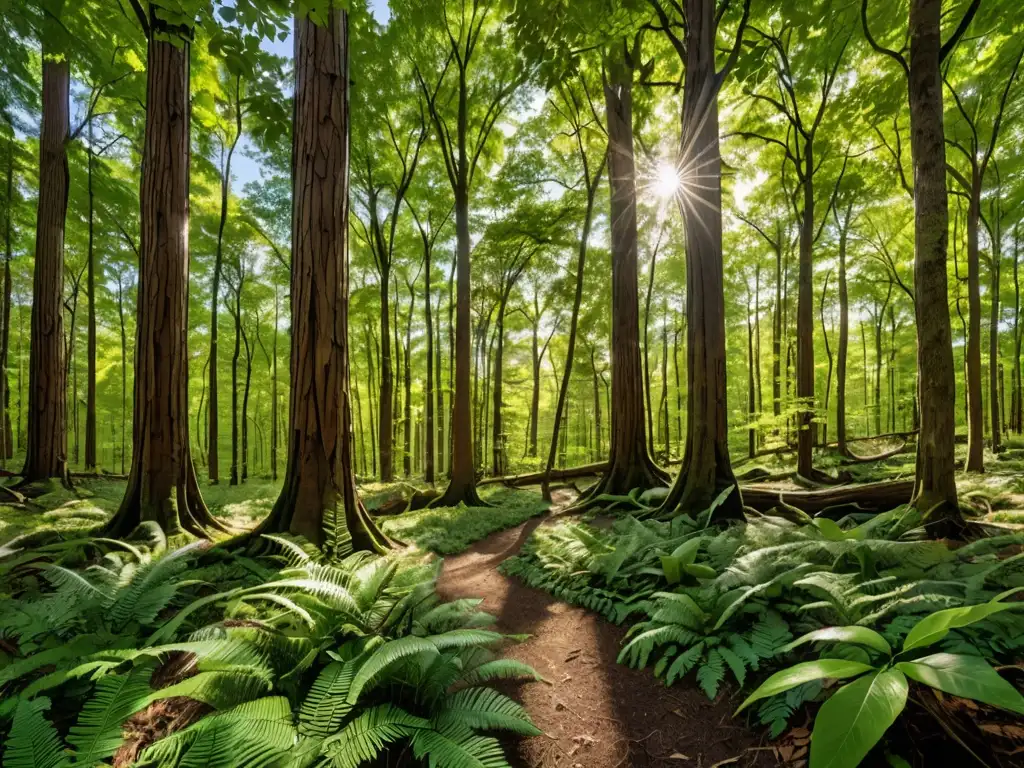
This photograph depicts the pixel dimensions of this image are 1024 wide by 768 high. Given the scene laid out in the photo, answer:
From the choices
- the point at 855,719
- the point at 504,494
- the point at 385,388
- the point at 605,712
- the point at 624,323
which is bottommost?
the point at 504,494

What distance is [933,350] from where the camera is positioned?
368 centimetres

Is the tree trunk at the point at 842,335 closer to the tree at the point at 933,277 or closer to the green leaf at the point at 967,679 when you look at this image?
the tree at the point at 933,277

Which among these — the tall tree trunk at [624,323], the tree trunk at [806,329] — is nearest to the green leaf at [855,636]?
the tall tree trunk at [624,323]

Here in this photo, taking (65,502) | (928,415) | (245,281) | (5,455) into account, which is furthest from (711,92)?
(5,455)

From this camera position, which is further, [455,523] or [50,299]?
[50,299]

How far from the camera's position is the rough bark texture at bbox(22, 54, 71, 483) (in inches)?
289

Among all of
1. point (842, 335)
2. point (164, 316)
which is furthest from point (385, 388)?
point (842, 335)

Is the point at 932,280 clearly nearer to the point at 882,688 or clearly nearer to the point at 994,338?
the point at 882,688

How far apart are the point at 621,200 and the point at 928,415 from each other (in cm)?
636

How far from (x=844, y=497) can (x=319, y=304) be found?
21.7 ft

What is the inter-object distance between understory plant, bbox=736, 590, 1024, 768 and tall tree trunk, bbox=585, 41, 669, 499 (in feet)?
19.7

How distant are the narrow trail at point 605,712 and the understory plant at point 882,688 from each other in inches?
18.8

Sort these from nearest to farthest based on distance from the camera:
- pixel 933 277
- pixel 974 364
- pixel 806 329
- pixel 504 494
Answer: pixel 933 277 → pixel 974 364 → pixel 806 329 → pixel 504 494

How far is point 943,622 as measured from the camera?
1570 millimetres
